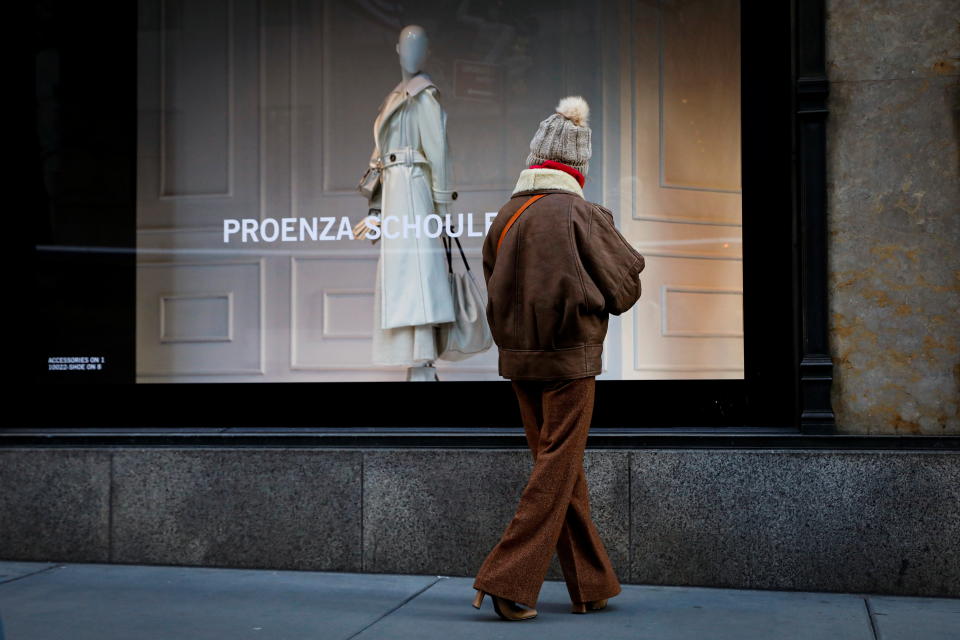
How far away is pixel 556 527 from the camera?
474cm

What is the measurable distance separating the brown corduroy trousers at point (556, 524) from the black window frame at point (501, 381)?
95 centimetres

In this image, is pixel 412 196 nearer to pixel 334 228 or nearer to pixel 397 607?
pixel 334 228

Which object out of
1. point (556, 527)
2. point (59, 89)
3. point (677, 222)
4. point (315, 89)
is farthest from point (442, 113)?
point (556, 527)

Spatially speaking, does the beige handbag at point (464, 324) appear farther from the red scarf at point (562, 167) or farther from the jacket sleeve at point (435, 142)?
the red scarf at point (562, 167)

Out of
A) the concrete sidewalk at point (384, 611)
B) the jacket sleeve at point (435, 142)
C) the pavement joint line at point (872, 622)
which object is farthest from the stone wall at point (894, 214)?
the jacket sleeve at point (435, 142)

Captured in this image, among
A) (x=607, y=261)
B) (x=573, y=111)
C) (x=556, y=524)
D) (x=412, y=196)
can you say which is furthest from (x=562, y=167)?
(x=412, y=196)

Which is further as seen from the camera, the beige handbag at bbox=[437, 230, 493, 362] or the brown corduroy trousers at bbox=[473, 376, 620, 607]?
the beige handbag at bbox=[437, 230, 493, 362]

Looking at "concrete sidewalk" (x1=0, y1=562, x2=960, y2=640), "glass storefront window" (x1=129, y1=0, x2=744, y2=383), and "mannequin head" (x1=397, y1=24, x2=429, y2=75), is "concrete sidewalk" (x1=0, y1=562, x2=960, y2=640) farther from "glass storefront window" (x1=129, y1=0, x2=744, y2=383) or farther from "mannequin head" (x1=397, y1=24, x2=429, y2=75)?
"mannequin head" (x1=397, y1=24, x2=429, y2=75)

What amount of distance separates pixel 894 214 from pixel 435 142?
2539mm

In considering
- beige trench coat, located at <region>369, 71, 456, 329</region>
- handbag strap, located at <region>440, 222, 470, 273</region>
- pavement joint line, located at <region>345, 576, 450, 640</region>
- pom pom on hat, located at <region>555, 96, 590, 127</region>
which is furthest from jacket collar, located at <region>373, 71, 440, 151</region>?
pavement joint line, located at <region>345, 576, 450, 640</region>

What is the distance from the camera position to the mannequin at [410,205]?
6500 mm

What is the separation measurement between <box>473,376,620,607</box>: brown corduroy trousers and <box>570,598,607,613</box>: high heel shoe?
0.13 feet

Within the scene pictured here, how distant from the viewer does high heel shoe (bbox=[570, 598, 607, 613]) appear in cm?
497

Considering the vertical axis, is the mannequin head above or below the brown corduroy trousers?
above
